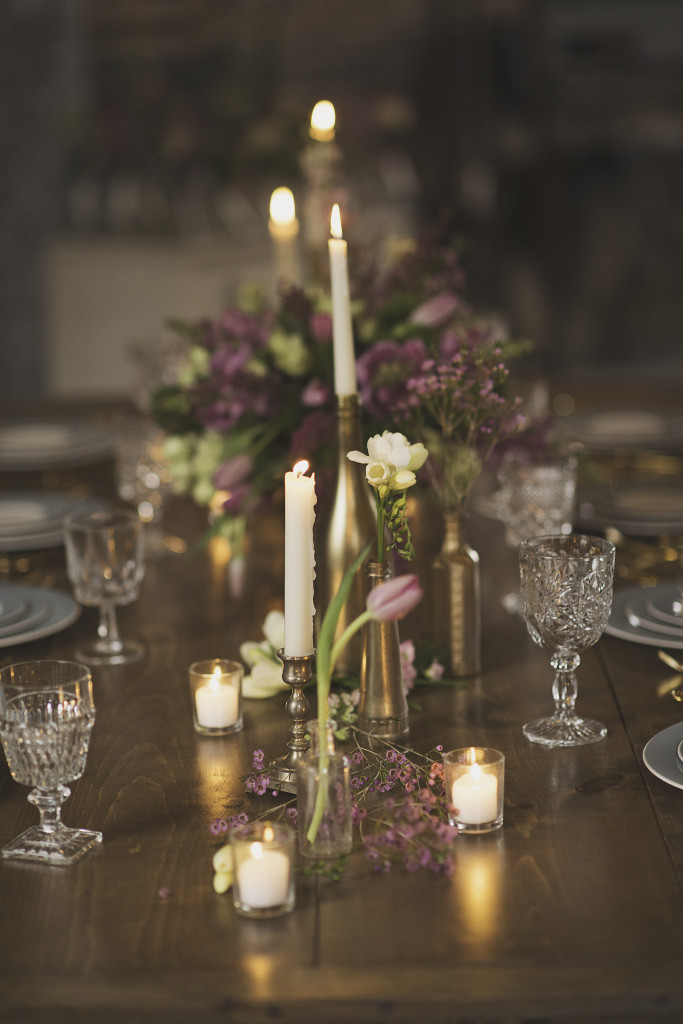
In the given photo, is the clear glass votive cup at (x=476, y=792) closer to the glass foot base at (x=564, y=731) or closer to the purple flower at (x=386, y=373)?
the glass foot base at (x=564, y=731)

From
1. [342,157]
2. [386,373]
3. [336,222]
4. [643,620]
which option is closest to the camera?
[336,222]

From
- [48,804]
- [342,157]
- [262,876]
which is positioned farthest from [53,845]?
[342,157]

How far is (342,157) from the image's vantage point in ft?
11.9

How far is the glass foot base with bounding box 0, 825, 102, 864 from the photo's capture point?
0.86 meters

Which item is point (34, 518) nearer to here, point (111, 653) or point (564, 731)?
point (111, 653)

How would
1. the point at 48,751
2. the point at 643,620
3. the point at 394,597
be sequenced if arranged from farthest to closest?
the point at 643,620 → the point at 48,751 → the point at 394,597

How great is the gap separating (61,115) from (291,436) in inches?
147

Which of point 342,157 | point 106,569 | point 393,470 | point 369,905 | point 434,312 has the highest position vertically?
point 342,157

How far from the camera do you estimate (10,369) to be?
4629 mm

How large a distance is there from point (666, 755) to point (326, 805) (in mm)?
306

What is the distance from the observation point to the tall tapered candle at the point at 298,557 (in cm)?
87

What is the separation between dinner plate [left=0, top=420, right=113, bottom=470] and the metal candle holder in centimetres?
129

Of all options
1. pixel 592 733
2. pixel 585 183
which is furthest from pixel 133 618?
pixel 585 183

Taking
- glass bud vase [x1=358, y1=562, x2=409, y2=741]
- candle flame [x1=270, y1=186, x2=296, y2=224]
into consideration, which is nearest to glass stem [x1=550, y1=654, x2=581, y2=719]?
glass bud vase [x1=358, y1=562, x2=409, y2=741]
